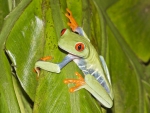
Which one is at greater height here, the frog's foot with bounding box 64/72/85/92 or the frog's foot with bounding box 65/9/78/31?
the frog's foot with bounding box 65/9/78/31

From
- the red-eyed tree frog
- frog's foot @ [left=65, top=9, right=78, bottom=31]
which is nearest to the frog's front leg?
the red-eyed tree frog

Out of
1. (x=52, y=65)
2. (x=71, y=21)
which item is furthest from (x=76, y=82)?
(x=71, y=21)

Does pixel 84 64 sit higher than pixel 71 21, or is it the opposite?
pixel 71 21

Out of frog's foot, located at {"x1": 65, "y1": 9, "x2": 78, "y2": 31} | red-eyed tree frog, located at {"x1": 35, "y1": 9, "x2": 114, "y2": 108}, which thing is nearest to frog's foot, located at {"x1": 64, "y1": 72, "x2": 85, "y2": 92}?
red-eyed tree frog, located at {"x1": 35, "y1": 9, "x2": 114, "y2": 108}

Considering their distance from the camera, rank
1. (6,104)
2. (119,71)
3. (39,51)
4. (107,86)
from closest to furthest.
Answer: (6,104), (39,51), (107,86), (119,71)

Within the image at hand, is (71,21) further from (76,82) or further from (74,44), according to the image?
(76,82)

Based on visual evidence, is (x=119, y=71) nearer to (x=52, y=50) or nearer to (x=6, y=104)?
(x=52, y=50)

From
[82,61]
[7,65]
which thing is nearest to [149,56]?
[82,61]

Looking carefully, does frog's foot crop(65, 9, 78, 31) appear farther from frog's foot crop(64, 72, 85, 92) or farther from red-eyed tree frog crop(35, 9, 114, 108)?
frog's foot crop(64, 72, 85, 92)
